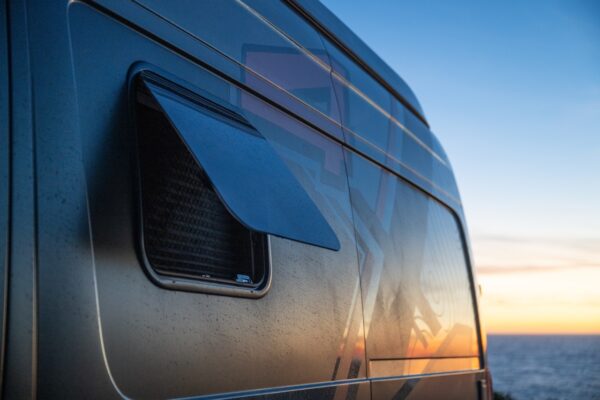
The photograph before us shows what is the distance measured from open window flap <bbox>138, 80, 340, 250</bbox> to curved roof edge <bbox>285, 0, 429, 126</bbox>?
40.6 inches

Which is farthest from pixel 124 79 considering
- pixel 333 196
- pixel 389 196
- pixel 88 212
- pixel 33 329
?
pixel 389 196

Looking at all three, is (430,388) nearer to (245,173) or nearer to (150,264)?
(245,173)

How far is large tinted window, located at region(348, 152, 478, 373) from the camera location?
276 cm

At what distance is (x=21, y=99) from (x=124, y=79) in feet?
1.10

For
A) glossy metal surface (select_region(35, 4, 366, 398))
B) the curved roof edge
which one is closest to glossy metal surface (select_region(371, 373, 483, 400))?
glossy metal surface (select_region(35, 4, 366, 398))

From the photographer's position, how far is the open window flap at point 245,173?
1602 mm

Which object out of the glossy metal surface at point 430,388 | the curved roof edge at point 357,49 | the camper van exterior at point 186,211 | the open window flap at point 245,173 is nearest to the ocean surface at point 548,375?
the glossy metal surface at point 430,388

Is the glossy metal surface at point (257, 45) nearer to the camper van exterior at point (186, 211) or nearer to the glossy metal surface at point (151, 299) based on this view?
the camper van exterior at point (186, 211)

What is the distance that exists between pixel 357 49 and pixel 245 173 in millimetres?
1849

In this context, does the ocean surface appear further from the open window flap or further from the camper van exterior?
the open window flap

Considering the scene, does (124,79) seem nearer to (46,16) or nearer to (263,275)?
(46,16)

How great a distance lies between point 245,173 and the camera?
68.0 inches

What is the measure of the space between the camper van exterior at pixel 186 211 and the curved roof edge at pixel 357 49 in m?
0.04

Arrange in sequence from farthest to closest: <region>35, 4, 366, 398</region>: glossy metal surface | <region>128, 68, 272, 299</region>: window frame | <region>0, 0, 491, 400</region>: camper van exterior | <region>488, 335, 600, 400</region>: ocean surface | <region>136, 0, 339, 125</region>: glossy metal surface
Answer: <region>488, 335, 600, 400</region>: ocean surface
<region>136, 0, 339, 125</region>: glossy metal surface
<region>128, 68, 272, 299</region>: window frame
<region>35, 4, 366, 398</region>: glossy metal surface
<region>0, 0, 491, 400</region>: camper van exterior
